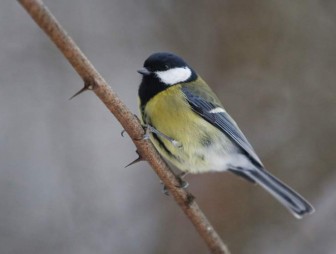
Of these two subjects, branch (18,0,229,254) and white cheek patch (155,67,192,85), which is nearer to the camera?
branch (18,0,229,254)

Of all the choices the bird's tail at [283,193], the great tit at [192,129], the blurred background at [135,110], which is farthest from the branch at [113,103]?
the blurred background at [135,110]

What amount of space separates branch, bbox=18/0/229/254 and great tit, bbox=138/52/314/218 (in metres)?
0.40

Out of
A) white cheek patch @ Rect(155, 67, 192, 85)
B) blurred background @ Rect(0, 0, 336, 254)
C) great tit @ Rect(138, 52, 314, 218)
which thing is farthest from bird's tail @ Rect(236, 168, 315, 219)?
blurred background @ Rect(0, 0, 336, 254)

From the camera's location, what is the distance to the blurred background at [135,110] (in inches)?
104

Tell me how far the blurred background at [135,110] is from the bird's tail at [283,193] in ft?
2.02

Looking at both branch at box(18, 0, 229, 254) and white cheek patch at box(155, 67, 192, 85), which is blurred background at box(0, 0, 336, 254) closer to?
white cheek patch at box(155, 67, 192, 85)

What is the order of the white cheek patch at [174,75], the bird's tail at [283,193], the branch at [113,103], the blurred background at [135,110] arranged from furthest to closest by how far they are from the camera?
the blurred background at [135,110] < the white cheek patch at [174,75] < the bird's tail at [283,193] < the branch at [113,103]

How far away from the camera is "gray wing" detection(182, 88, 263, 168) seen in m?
2.07

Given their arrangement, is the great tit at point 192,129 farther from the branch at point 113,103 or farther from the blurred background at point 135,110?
the blurred background at point 135,110

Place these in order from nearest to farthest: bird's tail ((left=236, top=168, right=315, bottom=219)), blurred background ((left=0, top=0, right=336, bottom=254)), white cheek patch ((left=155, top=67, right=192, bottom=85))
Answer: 1. bird's tail ((left=236, top=168, right=315, bottom=219))
2. white cheek patch ((left=155, top=67, right=192, bottom=85))
3. blurred background ((left=0, top=0, right=336, bottom=254))

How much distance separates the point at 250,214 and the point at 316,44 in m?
1.21

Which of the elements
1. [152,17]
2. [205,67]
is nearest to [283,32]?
[205,67]

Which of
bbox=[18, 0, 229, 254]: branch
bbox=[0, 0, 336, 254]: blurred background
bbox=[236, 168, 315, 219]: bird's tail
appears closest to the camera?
bbox=[18, 0, 229, 254]: branch

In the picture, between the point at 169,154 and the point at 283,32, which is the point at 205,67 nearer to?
the point at 283,32
